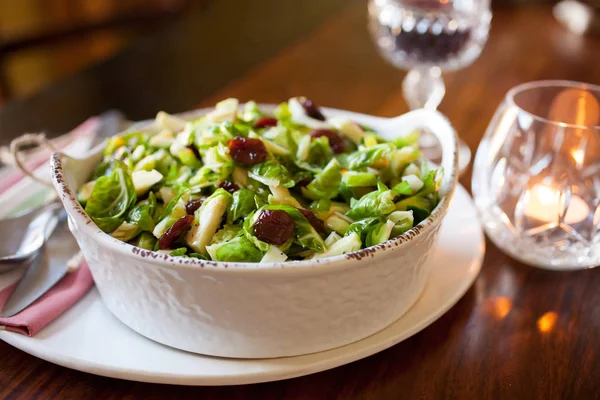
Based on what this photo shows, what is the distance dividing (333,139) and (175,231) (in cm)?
30

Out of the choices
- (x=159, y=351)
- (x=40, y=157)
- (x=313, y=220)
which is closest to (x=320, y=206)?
(x=313, y=220)

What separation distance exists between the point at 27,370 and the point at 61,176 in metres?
0.22

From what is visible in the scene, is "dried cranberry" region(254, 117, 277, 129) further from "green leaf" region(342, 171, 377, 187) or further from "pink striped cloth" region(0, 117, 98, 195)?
"pink striped cloth" region(0, 117, 98, 195)

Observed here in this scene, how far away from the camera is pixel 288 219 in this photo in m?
0.68

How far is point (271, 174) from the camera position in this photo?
0.76m

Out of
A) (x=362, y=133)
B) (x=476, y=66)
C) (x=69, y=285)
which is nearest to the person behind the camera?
(x=69, y=285)

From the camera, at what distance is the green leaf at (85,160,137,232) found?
762 millimetres

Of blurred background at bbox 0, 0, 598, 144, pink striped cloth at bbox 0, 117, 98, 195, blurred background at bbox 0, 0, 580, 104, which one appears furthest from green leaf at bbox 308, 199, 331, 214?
blurred background at bbox 0, 0, 580, 104

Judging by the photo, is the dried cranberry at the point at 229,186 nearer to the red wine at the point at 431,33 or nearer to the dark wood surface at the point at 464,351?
the dark wood surface at the point at 464,351

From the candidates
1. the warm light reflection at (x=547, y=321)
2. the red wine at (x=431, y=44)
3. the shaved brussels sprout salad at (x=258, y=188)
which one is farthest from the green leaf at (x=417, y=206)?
the red wine at (x=431, y=44)

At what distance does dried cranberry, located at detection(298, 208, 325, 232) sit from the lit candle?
1.12ft

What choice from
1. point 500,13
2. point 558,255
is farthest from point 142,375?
point 500,13

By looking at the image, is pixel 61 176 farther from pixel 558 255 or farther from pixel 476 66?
pixel 476 66

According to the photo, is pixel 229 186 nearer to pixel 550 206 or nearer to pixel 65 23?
pixel 550 206
